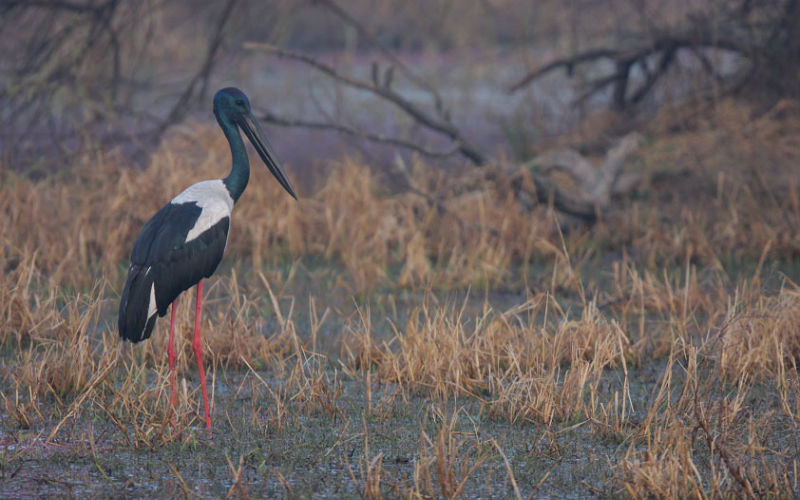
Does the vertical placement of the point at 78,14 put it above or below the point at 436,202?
above

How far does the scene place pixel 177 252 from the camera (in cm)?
414

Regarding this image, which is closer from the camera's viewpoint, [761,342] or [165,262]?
[165,262]

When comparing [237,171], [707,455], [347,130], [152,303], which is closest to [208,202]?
[237,171]

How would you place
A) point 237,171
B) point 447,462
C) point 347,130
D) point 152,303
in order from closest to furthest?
1. point 447,462
2. point 152,303
3. point 237,171
4. point 347,130

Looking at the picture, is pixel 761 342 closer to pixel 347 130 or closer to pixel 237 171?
pixel 237 171

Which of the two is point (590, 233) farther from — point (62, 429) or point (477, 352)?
point (62, 429)

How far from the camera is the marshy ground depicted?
357cm

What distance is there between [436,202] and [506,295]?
94 centimetres

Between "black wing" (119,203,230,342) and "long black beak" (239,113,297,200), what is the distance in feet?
1.60

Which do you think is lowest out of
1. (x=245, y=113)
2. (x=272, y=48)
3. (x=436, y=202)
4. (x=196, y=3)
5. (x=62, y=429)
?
(x=62, y=429)

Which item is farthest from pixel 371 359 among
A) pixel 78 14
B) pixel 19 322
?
pixel 78 14

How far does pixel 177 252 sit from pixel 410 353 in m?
1.05

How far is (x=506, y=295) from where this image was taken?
639cm

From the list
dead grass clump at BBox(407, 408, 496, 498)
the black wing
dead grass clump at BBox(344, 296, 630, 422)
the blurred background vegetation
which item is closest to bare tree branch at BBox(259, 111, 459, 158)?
the blurred background vegetation
